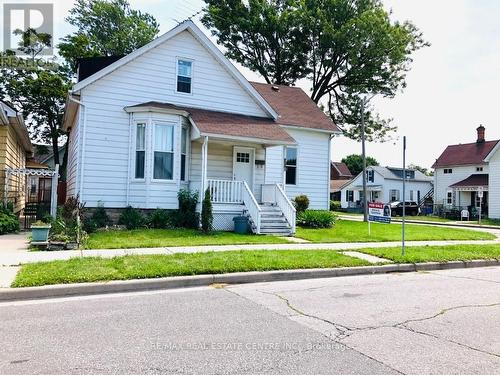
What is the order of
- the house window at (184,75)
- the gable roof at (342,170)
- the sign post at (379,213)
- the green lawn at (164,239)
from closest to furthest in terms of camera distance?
the green lawn at (164,239) < the sign post at (379,213) < the house window at (184,75) < the gable roof at (342,170)

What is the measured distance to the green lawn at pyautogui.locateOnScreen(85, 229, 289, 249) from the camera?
1164 cm

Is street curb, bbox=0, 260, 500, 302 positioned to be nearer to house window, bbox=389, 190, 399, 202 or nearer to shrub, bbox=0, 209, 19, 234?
shrub, bbox=0, 209, 19, 234

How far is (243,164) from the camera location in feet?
60.7

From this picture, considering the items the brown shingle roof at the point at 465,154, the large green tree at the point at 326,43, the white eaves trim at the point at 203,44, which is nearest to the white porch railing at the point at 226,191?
the white eaves trim at the point at 203,44

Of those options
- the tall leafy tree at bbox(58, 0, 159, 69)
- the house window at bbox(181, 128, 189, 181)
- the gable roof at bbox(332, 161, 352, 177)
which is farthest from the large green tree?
the gable roof at bbox(332, 161, 352, 177)

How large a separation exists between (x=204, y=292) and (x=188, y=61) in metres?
12.7

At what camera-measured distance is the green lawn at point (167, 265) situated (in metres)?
7.36

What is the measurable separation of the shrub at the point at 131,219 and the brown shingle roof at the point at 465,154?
128 ft

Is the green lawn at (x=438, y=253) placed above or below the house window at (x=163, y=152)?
below

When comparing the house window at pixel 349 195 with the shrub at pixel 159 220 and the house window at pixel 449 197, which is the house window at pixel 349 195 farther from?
the shrub at pixel 159 220

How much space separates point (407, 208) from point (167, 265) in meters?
41.7

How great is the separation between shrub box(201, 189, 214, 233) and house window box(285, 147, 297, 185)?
271 inches

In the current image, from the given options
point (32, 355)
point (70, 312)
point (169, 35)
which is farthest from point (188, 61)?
point (32, 355)

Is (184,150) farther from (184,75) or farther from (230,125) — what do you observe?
(184,75)
